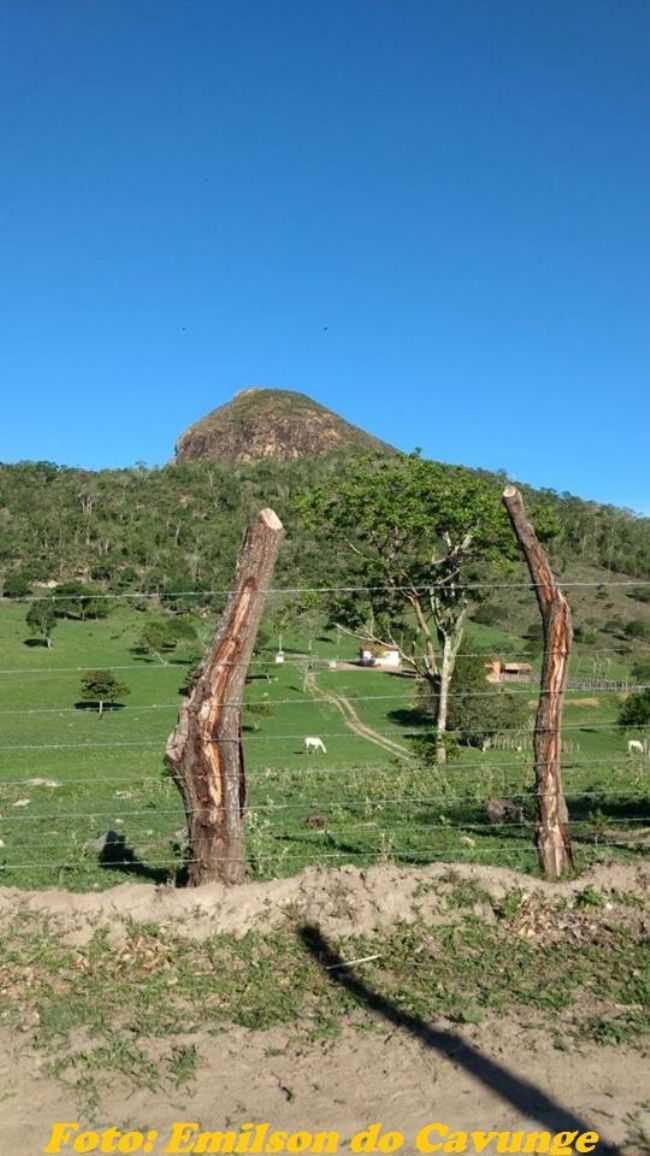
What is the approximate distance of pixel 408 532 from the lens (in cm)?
2583

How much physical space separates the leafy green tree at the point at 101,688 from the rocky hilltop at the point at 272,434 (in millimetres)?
94786

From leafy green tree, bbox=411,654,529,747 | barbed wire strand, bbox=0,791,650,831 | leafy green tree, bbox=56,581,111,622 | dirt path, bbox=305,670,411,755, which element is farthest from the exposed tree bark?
leafy green tree, bbox=56,581,111,622

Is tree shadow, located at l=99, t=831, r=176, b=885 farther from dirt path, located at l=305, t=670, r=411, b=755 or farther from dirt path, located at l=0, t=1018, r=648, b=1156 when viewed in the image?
dirt path, located at l=305, t=670, r=411, b=755

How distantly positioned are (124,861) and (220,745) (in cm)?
182

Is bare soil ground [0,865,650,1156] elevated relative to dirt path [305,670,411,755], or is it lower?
elevated

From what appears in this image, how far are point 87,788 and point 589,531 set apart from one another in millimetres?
72552

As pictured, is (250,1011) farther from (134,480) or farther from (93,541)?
(134,480)

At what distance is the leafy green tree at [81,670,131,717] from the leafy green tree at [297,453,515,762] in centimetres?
1472

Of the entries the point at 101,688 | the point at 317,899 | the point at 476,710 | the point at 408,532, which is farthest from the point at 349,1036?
the point at 101,688

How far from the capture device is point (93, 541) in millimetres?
76938

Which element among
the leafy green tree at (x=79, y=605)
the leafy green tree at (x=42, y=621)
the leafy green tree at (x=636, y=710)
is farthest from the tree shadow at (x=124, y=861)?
the leafy green tree at (x=42, y=621)

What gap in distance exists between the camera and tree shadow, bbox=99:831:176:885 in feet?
20.6

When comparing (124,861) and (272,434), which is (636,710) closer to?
(124,861)

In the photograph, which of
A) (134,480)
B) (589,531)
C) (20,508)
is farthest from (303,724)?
(134,480)
